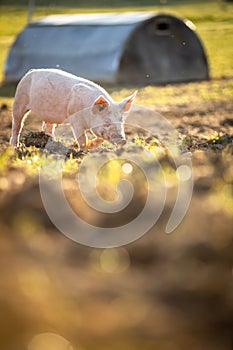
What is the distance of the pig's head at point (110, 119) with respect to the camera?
8.98 m

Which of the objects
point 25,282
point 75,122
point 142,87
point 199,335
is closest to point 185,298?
point 199,335

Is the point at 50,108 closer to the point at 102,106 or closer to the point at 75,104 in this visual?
the point at 75,104

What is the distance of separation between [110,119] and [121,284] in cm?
640

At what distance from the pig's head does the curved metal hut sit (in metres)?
13.3

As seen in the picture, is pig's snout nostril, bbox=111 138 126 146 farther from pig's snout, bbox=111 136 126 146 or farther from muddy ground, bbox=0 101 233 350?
muddy ground, bbox=0 101 233 350

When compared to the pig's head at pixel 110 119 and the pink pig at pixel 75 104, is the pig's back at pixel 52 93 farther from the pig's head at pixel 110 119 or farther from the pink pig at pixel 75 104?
the pig's head at pixel 110 119

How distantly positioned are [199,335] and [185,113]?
1278 cm

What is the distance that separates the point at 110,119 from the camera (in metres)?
9.02

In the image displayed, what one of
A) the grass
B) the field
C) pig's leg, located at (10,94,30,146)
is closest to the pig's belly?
pig's leg, located at (10,94,30,146)

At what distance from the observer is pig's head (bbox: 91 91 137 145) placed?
8.98 m

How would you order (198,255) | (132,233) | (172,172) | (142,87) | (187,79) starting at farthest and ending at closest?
1. (187,79)
2. (142,87)
3. (172,172)
4. (132,233)
5. (198,255)


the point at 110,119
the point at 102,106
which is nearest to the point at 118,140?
the point at 110,119

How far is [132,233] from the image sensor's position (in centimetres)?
309

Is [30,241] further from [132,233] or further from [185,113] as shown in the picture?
[185,113]
